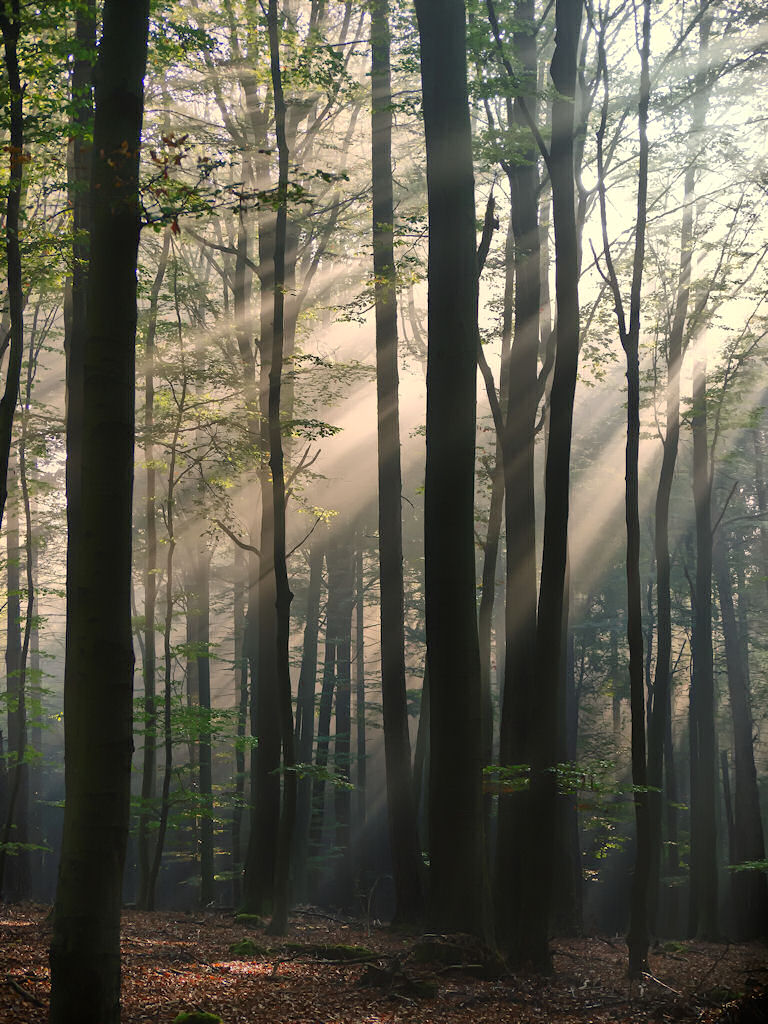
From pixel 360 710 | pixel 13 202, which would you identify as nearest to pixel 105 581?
pixel 13 202

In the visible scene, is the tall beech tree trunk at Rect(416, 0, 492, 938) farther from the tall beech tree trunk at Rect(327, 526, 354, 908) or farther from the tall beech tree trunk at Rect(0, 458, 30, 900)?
the tall beech tree trunk at Rect(327, 526, 354, 908)

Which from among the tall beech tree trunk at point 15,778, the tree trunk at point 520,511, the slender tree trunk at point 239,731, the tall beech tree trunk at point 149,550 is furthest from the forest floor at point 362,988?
the slender tree trunk at point 239,731

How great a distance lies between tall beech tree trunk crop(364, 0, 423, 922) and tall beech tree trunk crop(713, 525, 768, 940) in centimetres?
766

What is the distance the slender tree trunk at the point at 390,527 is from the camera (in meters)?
11.6

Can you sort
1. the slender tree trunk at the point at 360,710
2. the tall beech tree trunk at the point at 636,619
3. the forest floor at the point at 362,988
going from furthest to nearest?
the slender tree trunk at the point at 360,710
the tall beech tree trunk at the point at 636,619
the forest floor at the point at 362,988

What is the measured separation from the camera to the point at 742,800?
19.5m

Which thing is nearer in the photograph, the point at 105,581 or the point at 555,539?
the point at 105,581

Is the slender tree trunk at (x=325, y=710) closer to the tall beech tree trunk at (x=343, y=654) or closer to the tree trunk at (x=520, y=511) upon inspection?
the tall beech tree trunk at (x=343, y=654)

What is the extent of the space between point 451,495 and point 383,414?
4.94 meters

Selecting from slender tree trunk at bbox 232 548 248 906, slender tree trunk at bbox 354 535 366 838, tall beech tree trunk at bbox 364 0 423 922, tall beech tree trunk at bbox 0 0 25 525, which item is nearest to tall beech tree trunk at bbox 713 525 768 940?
tall beech tree trunk at bbox 364 0 423 922

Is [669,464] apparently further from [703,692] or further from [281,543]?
[281,543]

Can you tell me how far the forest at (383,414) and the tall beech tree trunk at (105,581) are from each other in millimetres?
21

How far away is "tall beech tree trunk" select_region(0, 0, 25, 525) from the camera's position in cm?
733

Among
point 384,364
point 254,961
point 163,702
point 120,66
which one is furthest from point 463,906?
point 163,702
